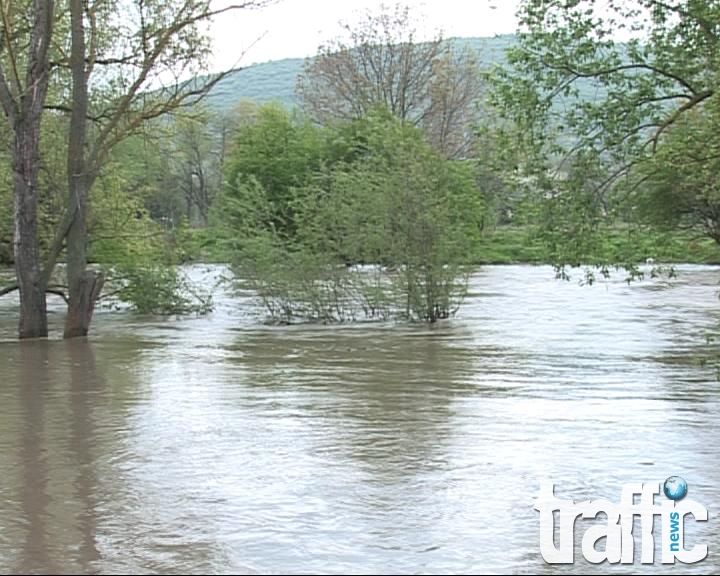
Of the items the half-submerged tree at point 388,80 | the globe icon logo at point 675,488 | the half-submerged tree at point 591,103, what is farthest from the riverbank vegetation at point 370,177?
the half-submerged tree at point 388,80

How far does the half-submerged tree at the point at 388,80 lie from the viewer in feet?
250

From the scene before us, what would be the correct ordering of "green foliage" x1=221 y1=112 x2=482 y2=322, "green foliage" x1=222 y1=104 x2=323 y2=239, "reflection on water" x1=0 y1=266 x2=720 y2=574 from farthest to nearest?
Answer: "green foliage" x1=222 y1=104 x2=323 y2=239
"green foliage" x1=221 y1=112 x2=482 y2=322
"reflection on water" x1=0 y1=266 x2=720 y2=574

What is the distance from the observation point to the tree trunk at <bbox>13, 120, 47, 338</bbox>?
81.7ft

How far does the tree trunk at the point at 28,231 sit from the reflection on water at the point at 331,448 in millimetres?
1170

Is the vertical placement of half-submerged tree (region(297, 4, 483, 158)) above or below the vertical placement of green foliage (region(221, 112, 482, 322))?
above

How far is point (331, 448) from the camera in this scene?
11547 mm

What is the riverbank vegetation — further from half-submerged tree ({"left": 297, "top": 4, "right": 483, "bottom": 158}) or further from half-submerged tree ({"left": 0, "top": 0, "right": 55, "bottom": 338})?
half-submerged tree ({"left": 297, "top": 4, "right": 483, "bottom": 158})

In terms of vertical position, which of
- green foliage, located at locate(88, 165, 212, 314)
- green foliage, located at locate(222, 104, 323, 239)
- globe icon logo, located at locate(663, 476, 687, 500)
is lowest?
globe icon logo, located at locate(663, 476, 687, 500)

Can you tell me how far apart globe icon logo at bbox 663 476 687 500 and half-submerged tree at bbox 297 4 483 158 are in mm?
64304

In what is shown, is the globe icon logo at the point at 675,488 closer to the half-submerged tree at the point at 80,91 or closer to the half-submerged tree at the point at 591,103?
the half-submerged tree at the point at 591,103

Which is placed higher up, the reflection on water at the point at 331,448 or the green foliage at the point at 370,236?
the green foliage at the point at 370,236

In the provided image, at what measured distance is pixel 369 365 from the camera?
20609 millimetres

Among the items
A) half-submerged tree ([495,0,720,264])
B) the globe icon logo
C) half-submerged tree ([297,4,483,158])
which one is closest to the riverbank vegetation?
half-submerged tree ([495,0,720,264])

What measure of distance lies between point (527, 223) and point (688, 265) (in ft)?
125
